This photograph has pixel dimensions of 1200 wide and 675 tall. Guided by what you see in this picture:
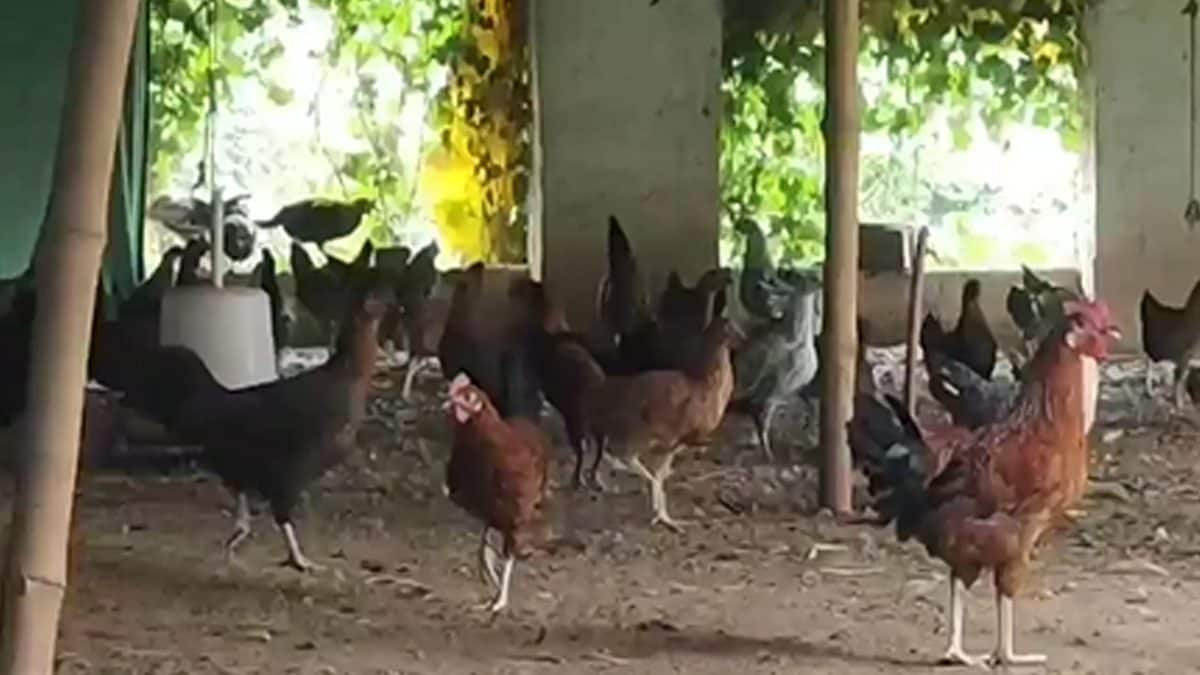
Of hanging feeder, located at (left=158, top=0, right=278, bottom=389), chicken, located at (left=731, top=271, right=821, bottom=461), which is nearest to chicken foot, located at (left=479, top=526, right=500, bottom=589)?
chicken, located at (left=731, top=271, right=821, bottom=461)

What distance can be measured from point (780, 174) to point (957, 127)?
999mm

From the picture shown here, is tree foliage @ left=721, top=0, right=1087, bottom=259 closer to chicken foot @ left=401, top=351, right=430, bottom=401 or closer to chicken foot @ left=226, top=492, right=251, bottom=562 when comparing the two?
chicken foot @ left=401, top=351, right=430, bottom=401

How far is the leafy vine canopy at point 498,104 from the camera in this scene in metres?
10.8

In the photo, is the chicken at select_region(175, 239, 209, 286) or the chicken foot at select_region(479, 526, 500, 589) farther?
the chicken at select_region(175, 239, 209, 286)

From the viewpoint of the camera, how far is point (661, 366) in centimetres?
606

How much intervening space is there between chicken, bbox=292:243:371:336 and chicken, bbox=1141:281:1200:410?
3355 mm

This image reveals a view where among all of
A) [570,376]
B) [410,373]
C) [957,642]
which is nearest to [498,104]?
[410,373]

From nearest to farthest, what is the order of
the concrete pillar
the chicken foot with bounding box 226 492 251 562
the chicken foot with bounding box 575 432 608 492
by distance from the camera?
the chicken foot with bounding box 226 492 251 562 → the chicken foot with bounding box 575 432 608 492 → the concrete pillar

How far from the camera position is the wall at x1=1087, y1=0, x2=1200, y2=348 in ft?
35.1

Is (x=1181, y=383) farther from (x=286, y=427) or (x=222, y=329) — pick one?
(x=286, y=427)

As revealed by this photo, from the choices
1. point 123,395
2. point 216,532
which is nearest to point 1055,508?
point 216,532

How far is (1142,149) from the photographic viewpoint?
35.3 feet

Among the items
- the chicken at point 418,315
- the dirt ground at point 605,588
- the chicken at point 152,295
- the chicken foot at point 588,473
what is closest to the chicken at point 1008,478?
A: the dirt ground at point 605,588

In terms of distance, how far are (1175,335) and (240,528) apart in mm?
4525
